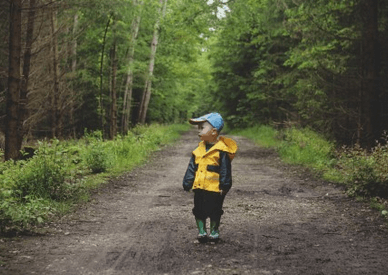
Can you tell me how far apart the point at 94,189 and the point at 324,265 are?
21.0 feet

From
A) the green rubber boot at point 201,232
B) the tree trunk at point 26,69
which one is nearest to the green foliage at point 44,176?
the green rubber boot at point 201,232

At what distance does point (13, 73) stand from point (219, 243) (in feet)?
22.5

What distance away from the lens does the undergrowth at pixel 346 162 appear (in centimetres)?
843

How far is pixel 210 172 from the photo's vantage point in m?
5.38

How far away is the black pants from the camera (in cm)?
539

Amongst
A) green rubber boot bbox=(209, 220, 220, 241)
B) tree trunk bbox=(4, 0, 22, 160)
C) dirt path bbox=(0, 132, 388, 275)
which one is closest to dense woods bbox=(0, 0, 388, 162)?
tree trunk bbox=(4, 0, 22, 160)

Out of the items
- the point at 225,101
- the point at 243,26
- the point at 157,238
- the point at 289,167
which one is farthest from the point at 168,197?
the point at 225,101

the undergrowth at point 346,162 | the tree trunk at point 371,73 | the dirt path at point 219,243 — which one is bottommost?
the dirt path at point 219,243

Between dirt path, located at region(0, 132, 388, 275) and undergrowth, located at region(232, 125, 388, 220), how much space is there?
1.51 feet

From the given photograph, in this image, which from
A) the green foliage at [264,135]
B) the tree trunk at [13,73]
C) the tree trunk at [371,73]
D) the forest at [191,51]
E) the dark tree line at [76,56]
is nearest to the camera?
the tree trunk at [13,73]

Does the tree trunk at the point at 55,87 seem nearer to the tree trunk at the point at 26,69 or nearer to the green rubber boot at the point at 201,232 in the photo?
the tree trunk at the point at 26,69

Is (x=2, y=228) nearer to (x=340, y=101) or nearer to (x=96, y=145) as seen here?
(x=96, y=145)

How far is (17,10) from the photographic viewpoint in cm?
956

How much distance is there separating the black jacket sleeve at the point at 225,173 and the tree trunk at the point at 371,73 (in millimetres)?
8281
